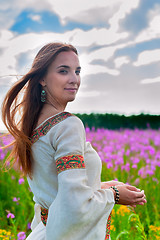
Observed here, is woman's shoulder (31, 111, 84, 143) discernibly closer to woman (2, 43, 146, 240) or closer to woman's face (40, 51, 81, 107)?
woman (2, 43, 146, 240)

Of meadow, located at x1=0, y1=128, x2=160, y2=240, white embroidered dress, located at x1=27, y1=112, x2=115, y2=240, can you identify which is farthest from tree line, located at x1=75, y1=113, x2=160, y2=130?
white embroidered dress, located at x1=27, y1=112, x2=115, y2=240

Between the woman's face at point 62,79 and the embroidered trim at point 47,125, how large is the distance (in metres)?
0.14

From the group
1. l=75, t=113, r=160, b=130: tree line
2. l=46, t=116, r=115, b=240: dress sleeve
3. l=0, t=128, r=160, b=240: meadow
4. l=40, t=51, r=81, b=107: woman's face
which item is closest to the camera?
l=46, t=116, r=115, b=240: dress sleeve

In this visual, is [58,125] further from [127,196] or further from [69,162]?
[127,196]

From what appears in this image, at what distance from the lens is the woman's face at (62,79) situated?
4.83ft

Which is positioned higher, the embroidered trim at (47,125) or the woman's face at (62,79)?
the woman's face at (62,79)

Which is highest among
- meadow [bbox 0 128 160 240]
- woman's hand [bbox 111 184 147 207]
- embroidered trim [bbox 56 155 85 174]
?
embroidered trim [bbox 56 155 85 174]

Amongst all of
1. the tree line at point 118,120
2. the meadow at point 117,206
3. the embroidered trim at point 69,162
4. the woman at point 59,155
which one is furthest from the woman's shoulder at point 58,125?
the tree line at point 118,120

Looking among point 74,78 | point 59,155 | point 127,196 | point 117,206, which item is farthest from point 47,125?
point 117,206

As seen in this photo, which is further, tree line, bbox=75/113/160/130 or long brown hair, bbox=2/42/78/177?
tree line, bbox=75/113/160/130

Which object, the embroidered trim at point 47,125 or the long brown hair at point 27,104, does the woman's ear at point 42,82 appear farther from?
the embroidered trim at point 47,125

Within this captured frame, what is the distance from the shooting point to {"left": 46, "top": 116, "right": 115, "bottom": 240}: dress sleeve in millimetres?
1212

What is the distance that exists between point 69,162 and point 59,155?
6 centimetres

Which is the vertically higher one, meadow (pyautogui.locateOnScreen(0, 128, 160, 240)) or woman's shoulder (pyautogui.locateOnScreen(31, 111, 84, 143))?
woman's shoulder (pyautogui.locateOnScreen(31, 111, 84, 143))
